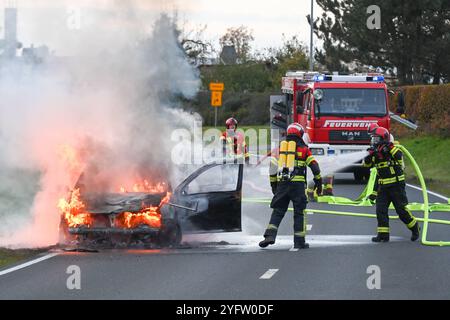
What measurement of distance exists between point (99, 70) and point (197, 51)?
296 cm

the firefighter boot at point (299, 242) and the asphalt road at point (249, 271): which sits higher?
the firefighter boot at point (299, 242)

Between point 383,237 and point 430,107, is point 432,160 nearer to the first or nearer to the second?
point 430,107

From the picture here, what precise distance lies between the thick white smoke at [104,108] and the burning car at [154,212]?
514 mm

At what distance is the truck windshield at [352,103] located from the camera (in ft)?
85.3

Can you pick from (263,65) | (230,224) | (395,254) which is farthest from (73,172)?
(263,65)

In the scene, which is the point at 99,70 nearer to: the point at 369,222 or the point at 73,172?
the point at 73,172

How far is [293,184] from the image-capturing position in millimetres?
14094

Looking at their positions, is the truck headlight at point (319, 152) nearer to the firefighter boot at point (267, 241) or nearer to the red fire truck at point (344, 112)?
the red fire truck at point (344, 112)

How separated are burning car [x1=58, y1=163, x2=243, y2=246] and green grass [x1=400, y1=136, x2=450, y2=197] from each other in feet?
41.9

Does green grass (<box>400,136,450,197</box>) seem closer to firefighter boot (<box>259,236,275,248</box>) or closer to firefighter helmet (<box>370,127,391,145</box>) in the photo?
firefighter helmet (<box>370,127,391,145</box>)

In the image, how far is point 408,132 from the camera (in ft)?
145

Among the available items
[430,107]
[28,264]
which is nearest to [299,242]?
[28,264]

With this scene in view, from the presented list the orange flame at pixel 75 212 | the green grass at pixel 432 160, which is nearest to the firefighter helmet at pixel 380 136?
the orange flame at pixel 75 212

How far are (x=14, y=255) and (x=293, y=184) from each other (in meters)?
4.16
